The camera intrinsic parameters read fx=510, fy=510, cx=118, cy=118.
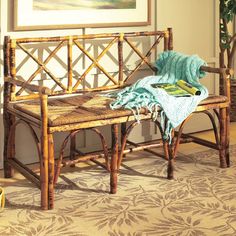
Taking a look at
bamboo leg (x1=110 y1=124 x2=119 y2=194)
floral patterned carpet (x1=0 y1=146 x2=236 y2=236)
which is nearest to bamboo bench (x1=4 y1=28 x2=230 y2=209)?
bamboo leg (x1=110 y1=124 x2=119 y2=194)

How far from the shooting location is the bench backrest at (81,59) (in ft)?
10.8

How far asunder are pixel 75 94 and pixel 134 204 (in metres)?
1.05

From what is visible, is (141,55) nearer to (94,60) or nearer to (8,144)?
(94,60)

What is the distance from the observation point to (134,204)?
2801 millimetres

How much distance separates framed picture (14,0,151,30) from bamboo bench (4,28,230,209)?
0.38 feet

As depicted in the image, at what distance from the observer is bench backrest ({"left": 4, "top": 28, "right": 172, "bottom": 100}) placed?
328 cm

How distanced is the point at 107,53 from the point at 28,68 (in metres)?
0.63

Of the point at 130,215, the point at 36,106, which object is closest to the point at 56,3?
the point at 36,106

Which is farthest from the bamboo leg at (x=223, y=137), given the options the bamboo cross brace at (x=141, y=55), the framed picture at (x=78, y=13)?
the framed picture at (x=78, y=13)

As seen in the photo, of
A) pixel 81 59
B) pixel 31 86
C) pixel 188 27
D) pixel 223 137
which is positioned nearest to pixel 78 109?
pixel 31 86

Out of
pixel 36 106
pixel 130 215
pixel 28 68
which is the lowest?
pixel 130 215

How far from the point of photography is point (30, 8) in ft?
10.8

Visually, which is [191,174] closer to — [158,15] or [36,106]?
[36,106]

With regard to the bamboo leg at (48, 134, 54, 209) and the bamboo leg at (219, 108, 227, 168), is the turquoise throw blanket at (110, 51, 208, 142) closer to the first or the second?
the bamboo leg at (219, 108, 227, 168)
